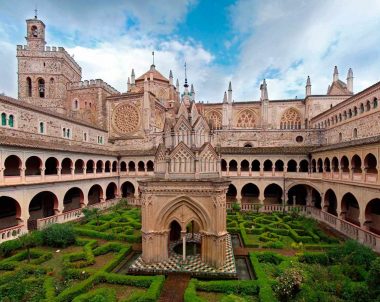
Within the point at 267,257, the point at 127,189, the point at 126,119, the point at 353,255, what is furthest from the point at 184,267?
the point at 126,119

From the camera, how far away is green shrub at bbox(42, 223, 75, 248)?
1669cm

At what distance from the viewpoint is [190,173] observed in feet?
44.3

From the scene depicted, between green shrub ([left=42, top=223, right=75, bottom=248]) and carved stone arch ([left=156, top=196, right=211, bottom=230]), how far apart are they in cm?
839

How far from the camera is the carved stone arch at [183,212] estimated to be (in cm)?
1302

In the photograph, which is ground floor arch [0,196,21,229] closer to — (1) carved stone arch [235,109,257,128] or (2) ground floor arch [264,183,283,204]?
(2) ground floor arch [264,183,283,204]

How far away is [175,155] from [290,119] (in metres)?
32.8

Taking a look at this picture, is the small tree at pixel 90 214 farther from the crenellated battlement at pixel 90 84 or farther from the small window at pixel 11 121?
the crenellated battlement at pixel 90 84

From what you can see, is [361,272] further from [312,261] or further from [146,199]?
[146,199]

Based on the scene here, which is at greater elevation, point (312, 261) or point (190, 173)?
point (190, 173)

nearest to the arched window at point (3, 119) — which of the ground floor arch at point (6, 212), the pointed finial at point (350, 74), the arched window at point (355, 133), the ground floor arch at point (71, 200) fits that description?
the ground floor arch at point (6, 212)

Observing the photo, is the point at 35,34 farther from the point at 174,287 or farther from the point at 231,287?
the point at 231,287

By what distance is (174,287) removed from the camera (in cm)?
1111

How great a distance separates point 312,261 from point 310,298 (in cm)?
758

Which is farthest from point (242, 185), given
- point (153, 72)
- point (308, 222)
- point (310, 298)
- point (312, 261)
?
point (153, 72)
